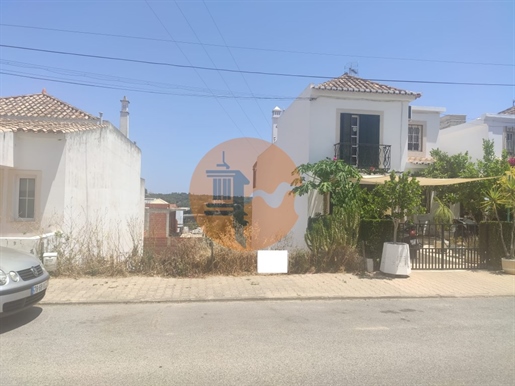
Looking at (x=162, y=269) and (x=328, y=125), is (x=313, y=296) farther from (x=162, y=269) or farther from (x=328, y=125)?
(x=328, y=125)

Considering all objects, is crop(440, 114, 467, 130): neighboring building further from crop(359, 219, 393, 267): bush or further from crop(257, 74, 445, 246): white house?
crop(359, 219, 393, 267): bush

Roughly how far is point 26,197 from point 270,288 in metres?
7.34

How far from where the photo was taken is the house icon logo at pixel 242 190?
1387cm

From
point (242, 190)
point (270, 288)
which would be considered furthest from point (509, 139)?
point (270, 288)

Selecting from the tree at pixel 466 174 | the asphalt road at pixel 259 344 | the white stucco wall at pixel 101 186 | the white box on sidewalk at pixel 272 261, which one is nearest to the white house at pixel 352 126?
the tree at pixel 466 174

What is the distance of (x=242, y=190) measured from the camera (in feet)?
57.2

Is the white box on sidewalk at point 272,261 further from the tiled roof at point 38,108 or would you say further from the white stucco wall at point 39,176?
the tiled roof at point 38,108

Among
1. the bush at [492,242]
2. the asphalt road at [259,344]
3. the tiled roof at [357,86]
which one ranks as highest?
the tiled roof at [357,86]

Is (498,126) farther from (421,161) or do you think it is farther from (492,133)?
(421,161)

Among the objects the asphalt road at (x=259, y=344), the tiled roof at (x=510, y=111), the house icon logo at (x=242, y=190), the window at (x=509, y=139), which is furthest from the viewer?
the tiled roof at (x=510, y=111)

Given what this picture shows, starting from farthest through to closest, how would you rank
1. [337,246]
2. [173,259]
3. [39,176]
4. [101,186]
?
[101,186], [39,176], [337,246], [173,259]

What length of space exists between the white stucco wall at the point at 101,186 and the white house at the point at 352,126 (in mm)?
6194

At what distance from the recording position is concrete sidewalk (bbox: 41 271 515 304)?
22.8ft

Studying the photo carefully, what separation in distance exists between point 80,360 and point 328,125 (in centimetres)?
1113
